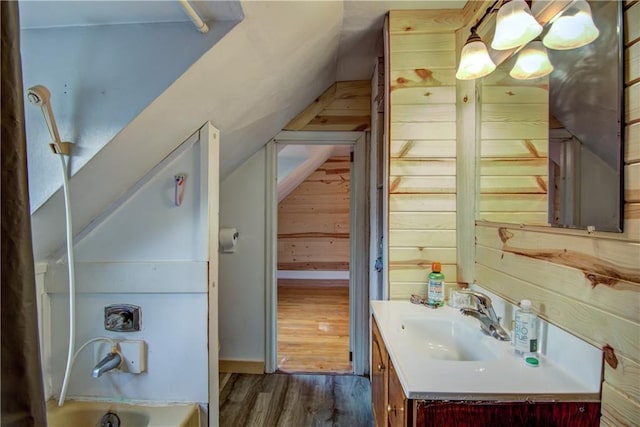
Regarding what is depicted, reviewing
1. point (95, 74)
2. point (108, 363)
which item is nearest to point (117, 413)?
point (108, 363)

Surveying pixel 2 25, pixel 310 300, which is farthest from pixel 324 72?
pixel 310 300

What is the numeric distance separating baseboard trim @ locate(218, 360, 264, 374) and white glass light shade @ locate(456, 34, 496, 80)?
2357 millimetres

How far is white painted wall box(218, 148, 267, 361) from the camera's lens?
7.66 feet

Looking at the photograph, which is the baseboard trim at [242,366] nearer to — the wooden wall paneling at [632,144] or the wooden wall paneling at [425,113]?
the wooden wall paneling at [425,113]

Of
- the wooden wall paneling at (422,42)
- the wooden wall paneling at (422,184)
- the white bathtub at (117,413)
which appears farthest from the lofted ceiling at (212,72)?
the wooden wall paneling at (422,184)

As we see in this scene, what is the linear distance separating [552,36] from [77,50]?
1.56 m

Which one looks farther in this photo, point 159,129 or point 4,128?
point 159,129

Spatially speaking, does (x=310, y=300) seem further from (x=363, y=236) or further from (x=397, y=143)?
(x=397, y=143)

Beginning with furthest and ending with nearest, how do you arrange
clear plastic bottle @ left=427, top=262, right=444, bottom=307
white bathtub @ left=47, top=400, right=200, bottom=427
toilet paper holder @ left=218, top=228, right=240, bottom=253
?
1. toilet paper holder @ left=218, top=228, right=240, bottom=253
2. clear plastic bottle @ left=427, top=262, right=444, bottom=307
3. white bathtub @ left=47, top=400, right=200, bottom=427

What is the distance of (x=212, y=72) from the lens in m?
1.08

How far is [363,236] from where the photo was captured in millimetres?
2307

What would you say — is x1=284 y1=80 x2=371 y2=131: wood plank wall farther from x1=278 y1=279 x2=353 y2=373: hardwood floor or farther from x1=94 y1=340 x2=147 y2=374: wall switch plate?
x1=278 y1=279 x2=353 y2=373: hardwood floor

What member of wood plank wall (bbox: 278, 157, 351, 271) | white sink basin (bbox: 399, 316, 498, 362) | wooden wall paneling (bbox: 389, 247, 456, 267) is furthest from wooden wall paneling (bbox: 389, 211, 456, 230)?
wood plank wall (bbox: 278, 157, 351, 271)

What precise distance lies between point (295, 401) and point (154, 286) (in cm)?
133
